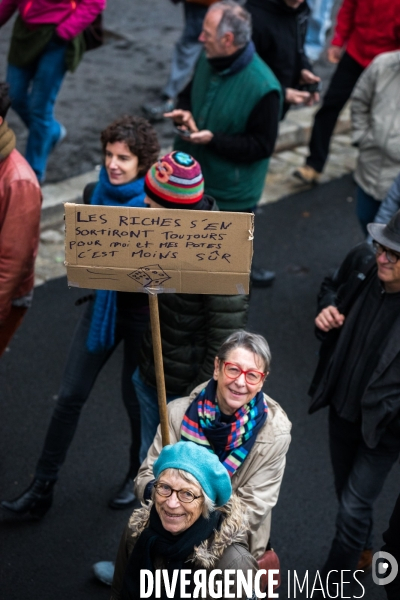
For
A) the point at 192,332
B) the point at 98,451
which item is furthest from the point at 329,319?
the point at 98,451

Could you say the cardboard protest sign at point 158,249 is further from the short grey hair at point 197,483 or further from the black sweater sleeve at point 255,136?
the black sweater sleeve at point 255,136

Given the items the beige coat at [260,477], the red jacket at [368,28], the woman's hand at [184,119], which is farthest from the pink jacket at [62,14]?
the beige coat at [260,477]

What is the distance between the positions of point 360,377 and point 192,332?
73 centimetres

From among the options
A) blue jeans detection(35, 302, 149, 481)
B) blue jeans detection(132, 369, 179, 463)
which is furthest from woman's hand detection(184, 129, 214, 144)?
blue jeans detection(132, 369, 179, 463)

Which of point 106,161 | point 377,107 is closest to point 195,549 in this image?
point 106,161

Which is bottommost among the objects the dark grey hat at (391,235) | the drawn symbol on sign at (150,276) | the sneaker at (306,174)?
the sneaker at (306,174)

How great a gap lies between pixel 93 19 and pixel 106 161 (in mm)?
2677

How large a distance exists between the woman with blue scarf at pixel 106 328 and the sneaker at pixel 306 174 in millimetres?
3703

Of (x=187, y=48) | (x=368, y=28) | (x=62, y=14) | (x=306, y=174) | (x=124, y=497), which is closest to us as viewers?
(x=124, y=497)

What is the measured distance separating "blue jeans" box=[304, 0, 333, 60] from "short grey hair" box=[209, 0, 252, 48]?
398 cm

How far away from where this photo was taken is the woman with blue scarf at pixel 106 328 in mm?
4062

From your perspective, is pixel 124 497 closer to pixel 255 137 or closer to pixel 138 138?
pixel 138 138

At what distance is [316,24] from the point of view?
9008 mm

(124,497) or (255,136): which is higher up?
(255,136)
